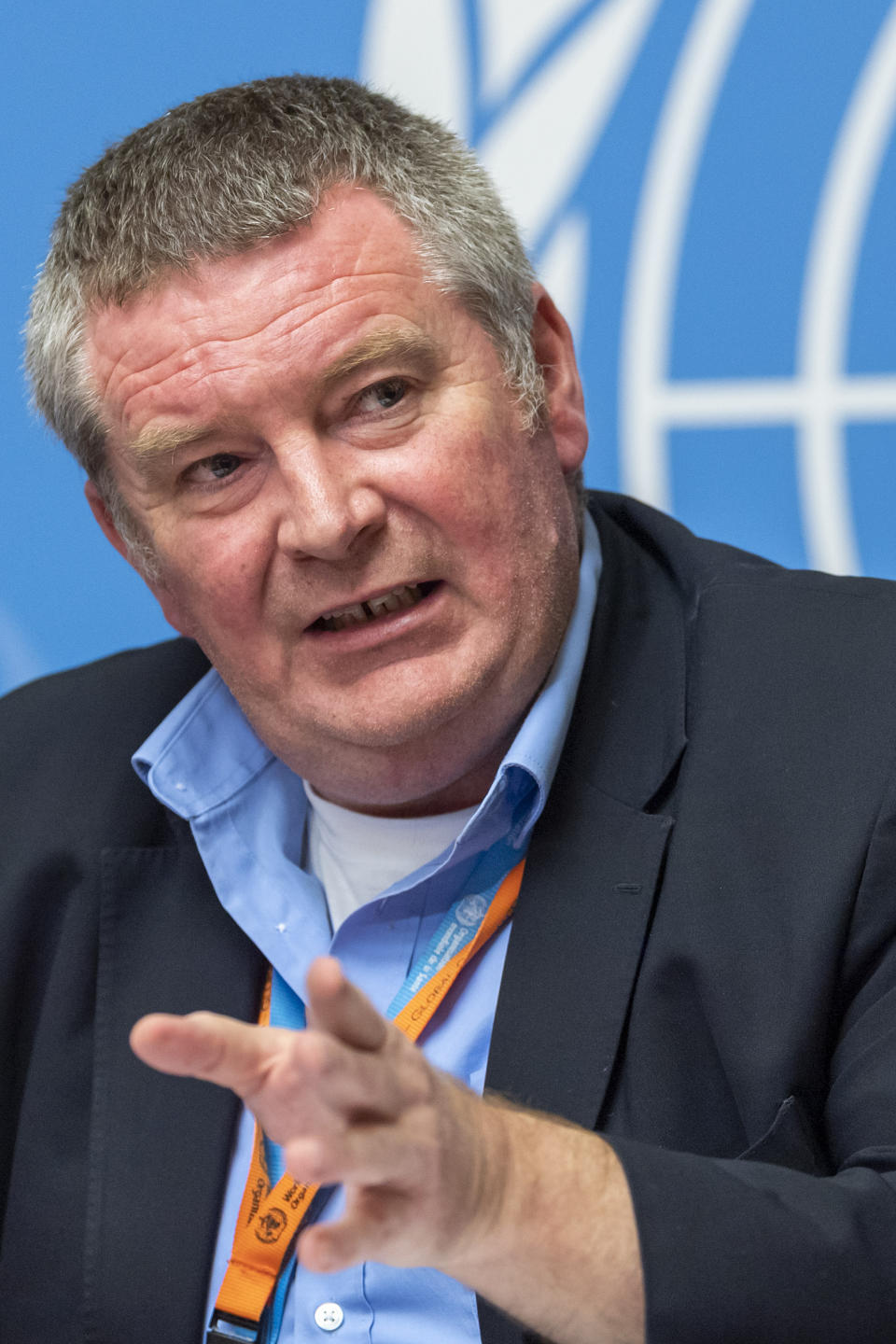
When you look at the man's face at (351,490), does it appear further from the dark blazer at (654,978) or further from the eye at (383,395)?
the dark blazer at (654,978)

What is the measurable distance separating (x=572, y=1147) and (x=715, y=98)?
177 cm

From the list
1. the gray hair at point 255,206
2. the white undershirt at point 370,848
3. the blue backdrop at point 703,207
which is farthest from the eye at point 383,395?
the blue backdrop at point 703,207

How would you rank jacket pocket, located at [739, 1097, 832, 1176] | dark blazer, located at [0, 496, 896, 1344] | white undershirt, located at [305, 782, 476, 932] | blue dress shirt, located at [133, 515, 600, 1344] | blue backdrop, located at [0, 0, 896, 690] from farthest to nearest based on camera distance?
blue backdrop, located at [0, 0, 896, 690] → white undershirt, located at [305, 782, 476, 932] → blue dress shirt, located at [133, 515, 600, 1344] → jacket pocket, located at [739, 1097, 832, 1176] → dark blazer, located at [0, 496, 896, 1344]

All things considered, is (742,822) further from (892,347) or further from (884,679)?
(892,347)

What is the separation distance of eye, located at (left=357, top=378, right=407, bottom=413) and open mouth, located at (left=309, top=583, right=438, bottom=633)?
21 cm

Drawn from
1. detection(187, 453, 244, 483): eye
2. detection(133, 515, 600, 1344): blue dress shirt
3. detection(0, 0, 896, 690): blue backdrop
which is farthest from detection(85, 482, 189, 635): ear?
detection(0, 0, 896, 690): blue backdrop

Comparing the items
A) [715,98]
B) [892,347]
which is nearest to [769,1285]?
[892,347]

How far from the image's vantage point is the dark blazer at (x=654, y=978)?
125cm

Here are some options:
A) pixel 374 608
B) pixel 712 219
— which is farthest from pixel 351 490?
pixel 712 219

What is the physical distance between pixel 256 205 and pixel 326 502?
35 cm

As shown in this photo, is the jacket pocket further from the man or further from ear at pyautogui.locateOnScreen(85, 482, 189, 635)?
ear at pyautogui.locateOnScreen(85, 482, 189, 635)

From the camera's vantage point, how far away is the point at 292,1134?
100cm

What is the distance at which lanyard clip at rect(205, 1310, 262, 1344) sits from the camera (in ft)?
5.29

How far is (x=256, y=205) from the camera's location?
164 cm
